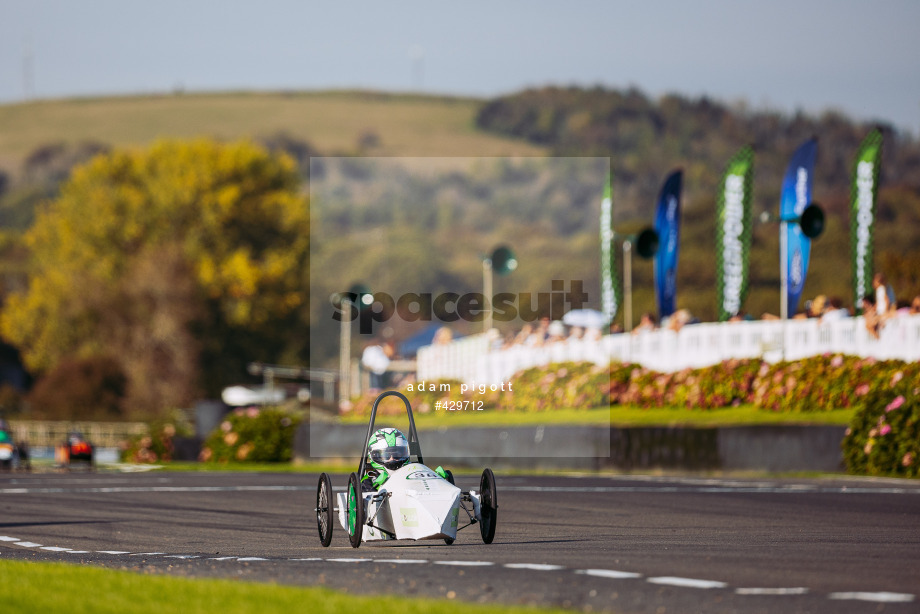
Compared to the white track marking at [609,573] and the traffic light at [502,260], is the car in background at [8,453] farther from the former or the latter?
the white track marking at [609,573]

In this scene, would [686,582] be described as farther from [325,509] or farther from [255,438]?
[255,438]

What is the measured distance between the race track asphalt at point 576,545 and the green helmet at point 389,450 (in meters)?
0.72

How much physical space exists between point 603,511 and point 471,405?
16.4 metres

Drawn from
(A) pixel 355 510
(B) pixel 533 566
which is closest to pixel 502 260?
(A) pixel 355 510

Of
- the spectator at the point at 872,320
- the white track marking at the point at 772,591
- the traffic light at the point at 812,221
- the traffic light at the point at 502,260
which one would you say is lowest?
the white track marking at the point at 772,591

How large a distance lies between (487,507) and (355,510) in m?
1.14

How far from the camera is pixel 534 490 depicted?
2302 centimetres

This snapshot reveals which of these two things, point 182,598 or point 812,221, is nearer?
point 182,598

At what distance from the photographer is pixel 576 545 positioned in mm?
13008

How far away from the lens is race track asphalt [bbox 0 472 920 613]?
31.0ft

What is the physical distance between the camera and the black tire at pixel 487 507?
12.9 m

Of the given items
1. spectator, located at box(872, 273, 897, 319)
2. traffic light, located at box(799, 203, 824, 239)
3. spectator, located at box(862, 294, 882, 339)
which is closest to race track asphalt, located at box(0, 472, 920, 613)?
spectator, located at box(872, 273, 897, 319)

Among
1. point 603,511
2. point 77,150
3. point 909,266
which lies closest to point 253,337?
point 909,266

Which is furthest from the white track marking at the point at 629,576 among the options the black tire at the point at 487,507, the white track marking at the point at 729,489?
the white track marking at the point at 729,489
